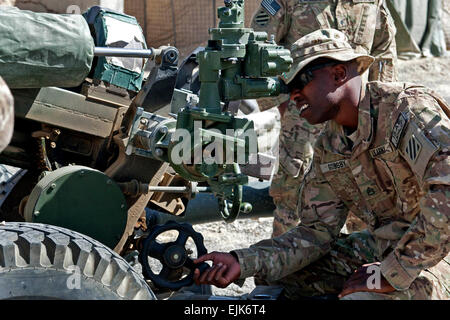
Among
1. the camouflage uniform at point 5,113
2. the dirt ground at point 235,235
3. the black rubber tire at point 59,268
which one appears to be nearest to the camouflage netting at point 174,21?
the dirt ground at point 235,235

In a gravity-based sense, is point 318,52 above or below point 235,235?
above

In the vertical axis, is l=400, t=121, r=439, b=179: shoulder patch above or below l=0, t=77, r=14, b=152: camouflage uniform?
below

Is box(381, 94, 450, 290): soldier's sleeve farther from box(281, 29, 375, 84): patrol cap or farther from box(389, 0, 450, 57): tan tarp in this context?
box(389, 0, 450, 57): tan tarp

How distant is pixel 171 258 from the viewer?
390 centimetres

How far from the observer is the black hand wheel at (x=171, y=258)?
384 cm

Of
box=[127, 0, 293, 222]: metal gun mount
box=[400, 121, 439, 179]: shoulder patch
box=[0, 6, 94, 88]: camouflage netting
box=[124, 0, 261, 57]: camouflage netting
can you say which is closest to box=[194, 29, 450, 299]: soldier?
box=[400, 121, 439, 179]: shoulder patch

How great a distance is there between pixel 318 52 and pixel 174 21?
6.73 meters

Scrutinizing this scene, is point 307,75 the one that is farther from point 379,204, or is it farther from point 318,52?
point 379,204

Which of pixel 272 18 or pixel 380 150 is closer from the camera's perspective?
pixel 380 150

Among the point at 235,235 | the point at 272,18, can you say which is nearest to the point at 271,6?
the point at 272,18

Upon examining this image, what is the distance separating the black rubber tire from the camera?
123 inches

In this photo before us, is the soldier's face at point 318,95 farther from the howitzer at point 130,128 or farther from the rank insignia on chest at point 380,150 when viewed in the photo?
the rank insignia on chest at point 380,150

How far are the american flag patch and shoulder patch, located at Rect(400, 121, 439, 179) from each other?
218cm
